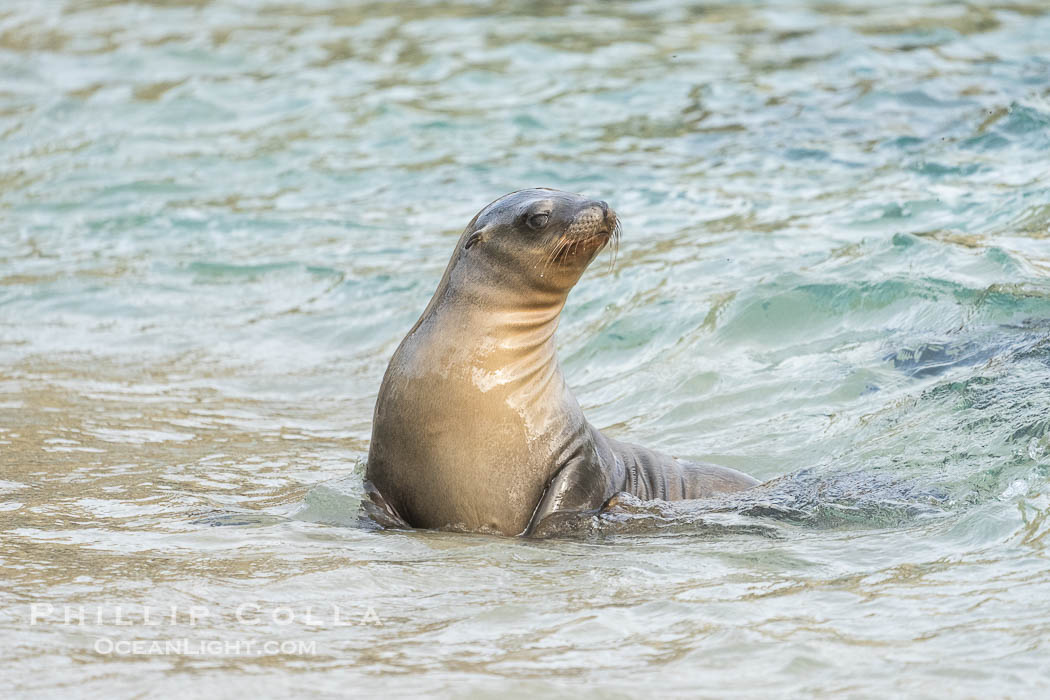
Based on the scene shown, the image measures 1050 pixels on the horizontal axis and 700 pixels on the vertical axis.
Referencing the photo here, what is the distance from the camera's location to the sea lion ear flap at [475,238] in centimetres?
569

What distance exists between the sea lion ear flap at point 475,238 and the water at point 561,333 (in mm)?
1065

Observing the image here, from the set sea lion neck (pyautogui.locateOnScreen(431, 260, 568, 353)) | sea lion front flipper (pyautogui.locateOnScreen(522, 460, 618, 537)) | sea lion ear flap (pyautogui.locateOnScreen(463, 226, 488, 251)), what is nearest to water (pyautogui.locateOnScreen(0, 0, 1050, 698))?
sea lion front flipper (pyautogui.locateOnScreen(522, 460, 618, 537))

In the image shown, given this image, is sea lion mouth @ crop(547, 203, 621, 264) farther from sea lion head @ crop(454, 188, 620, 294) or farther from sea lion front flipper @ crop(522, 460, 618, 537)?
sea lion front flipper @ crop(522, 460, 618, 537)

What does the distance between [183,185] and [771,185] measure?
205 inches

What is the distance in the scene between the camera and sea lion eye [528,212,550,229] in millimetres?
5562

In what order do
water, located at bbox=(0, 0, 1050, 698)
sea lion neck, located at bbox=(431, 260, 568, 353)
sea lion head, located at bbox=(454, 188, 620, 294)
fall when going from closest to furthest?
water, located at bbox=(0, 0, 1050, 698) → sea lion head, located at bbox=(454, 188, 620, 294) → sea lion neck, located at bbox=(431, 260, 568, 353)

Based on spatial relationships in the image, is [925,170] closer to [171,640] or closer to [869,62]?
[869,62]

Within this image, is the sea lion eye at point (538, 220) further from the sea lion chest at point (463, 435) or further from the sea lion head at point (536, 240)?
the sea lion chest at point (463, 435)

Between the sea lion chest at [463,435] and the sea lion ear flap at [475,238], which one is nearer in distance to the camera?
the sea lion chest at [463,435]

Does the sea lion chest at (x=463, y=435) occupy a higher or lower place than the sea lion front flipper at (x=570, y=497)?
higher

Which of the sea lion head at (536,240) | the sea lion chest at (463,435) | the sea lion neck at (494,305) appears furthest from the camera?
the sea lion neck at (494,305)

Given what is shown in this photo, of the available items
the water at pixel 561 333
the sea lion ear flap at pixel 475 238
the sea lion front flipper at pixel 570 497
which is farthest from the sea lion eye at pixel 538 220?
the water at pixel 561 333

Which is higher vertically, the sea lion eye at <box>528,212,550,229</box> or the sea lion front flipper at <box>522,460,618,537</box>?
the sea lion eye at <box>528,212,550,229</box>

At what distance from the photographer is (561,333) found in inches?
360
